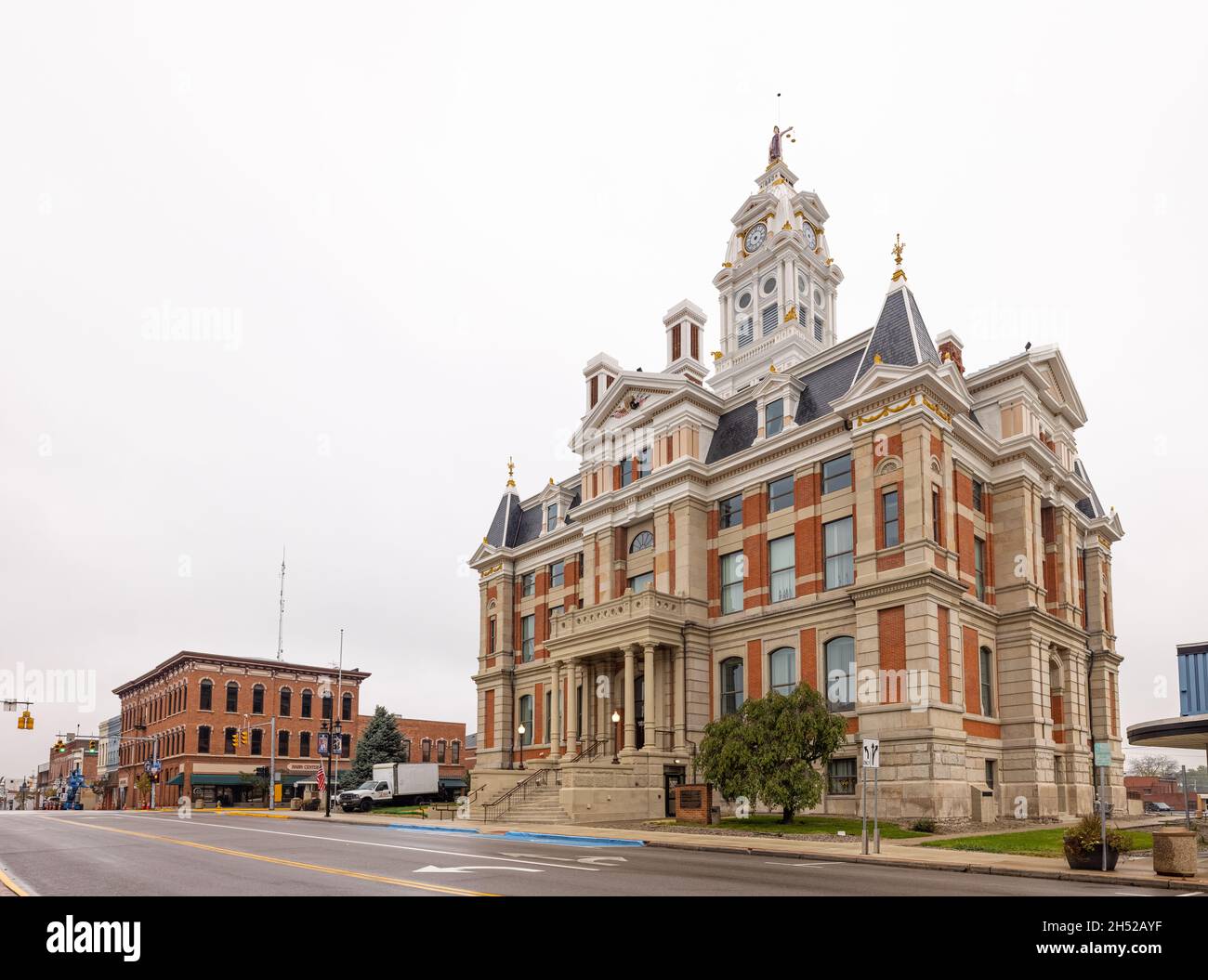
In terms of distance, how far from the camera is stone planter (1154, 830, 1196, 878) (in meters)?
18.0

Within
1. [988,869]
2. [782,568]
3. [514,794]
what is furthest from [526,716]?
[988,869]

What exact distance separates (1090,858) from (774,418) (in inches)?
988

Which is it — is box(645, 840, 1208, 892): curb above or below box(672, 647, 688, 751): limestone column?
below

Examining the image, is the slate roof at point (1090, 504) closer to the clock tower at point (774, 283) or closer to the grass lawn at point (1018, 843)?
the clock tower at point (774, 283)

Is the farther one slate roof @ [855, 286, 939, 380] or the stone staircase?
the stone staircase

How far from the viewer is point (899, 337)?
1473 inches

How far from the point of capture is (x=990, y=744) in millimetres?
36594

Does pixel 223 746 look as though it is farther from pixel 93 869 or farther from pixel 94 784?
pixel 93 869

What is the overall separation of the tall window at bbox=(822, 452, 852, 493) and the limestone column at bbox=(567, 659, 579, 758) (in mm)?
14577

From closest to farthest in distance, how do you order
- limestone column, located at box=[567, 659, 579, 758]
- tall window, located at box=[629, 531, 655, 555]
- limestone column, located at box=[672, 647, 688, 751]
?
limestone column, located at box=[672, 647, 688, 751]
limestone column, located at box=[567, 659, 579, 758]
tall window, located at box=[629, 531, 655, 555]

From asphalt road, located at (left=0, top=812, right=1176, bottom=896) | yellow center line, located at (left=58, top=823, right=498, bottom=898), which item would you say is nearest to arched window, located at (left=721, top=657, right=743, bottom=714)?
asphalt road, located at (left=0, top=812, right=1176, bottom=896)

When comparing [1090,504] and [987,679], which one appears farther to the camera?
[1090,504]

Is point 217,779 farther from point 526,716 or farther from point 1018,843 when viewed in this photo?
point 1018,843

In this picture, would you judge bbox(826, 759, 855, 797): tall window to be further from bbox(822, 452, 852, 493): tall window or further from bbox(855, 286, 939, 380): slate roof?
bbox(855, 286, 939, 380): slate roof
